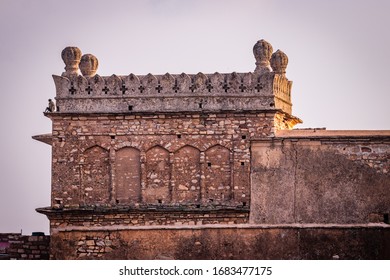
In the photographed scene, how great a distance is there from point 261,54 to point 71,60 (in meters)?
3.56

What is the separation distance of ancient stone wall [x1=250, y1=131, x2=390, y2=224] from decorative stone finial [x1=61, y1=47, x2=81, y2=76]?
3742mm

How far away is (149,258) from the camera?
22.8 metres

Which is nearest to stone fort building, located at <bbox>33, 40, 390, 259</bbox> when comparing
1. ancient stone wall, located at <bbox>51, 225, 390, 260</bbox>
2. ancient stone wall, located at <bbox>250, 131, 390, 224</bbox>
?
ancient stone wall, located at <bbox>250, 131, 390, 224</bbox>

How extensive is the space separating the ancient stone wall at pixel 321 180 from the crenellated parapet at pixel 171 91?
0.95m

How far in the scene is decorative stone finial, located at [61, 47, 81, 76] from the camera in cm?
2853

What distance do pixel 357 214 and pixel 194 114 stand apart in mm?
3484

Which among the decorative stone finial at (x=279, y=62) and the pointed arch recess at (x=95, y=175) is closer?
the pointed arch recess at (x=95, y=175)

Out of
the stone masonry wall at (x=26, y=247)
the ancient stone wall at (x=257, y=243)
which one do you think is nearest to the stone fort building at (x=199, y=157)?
the stone masonry wall at (x=26, y=247)

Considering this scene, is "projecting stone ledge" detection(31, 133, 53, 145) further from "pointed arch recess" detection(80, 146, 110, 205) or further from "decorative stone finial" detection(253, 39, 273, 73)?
"decorative stone finial" detection(253, 39, 273, 73)

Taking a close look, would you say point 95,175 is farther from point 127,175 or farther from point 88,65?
point 88,65

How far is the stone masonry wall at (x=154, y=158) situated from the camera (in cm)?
2783

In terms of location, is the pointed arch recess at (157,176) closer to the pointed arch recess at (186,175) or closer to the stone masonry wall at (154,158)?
the stone masonry wall at (154,158)

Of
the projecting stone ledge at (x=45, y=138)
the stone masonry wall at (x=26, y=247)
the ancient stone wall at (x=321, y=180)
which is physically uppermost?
the projecting stone ledge at (x=45, y=138)

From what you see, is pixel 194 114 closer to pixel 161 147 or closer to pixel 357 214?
pixel 161 147
